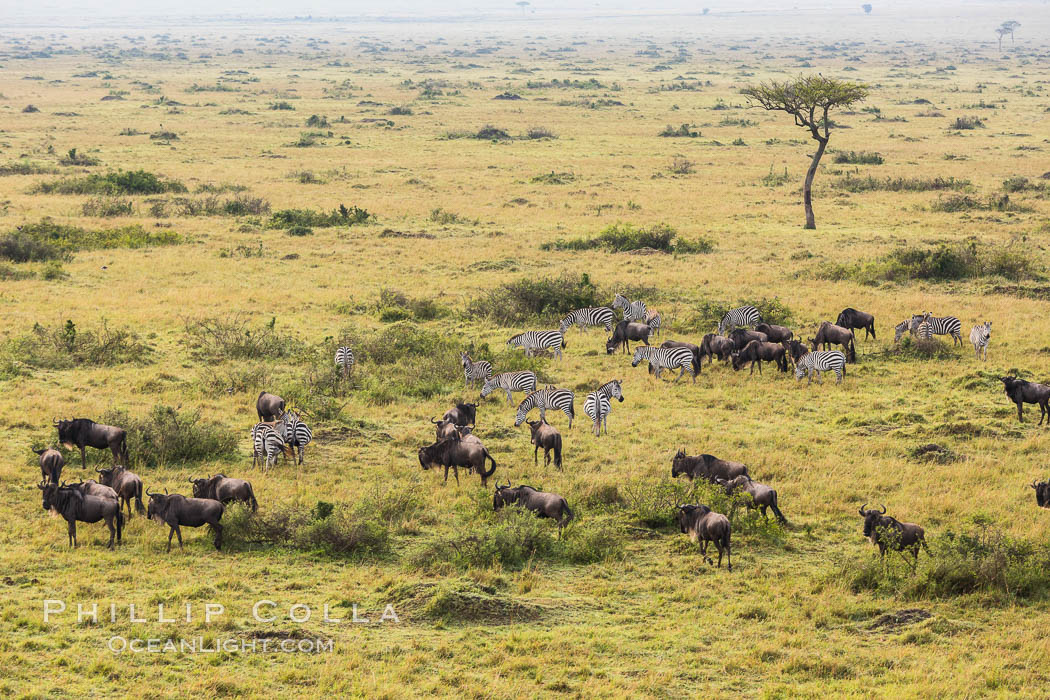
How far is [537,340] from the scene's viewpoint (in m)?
22.6

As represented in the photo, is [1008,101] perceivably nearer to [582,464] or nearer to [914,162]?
[914,162]

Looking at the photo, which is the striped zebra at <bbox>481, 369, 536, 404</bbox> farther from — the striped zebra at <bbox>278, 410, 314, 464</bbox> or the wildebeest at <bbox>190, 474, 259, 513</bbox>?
the wildebeest at <bbox>190, 474, 259, 513</bbox>

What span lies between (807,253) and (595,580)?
22765mm

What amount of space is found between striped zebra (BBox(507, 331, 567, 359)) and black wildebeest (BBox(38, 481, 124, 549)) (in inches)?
441

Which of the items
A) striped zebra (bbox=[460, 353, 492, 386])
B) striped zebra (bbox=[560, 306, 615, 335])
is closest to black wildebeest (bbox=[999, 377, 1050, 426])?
striped zebra (bbox=[560, 306, 615, 335])

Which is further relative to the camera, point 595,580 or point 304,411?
point 304,411

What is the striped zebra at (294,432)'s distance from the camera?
54.1 feet

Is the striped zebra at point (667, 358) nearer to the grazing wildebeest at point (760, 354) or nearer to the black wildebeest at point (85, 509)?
the grazing wildebeest at point (760, 354)

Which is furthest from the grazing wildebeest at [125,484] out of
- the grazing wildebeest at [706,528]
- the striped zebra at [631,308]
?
the striped zebra at [631,308]

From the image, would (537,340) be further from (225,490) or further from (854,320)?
(225,490)

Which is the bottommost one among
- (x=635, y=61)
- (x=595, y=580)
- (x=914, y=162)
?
(x=595, y=580)

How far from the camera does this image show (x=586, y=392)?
67.3 ft

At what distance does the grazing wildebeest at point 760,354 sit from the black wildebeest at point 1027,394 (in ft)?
15.4

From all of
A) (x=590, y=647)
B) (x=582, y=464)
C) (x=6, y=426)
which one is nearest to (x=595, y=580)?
(x=590, y=647)
